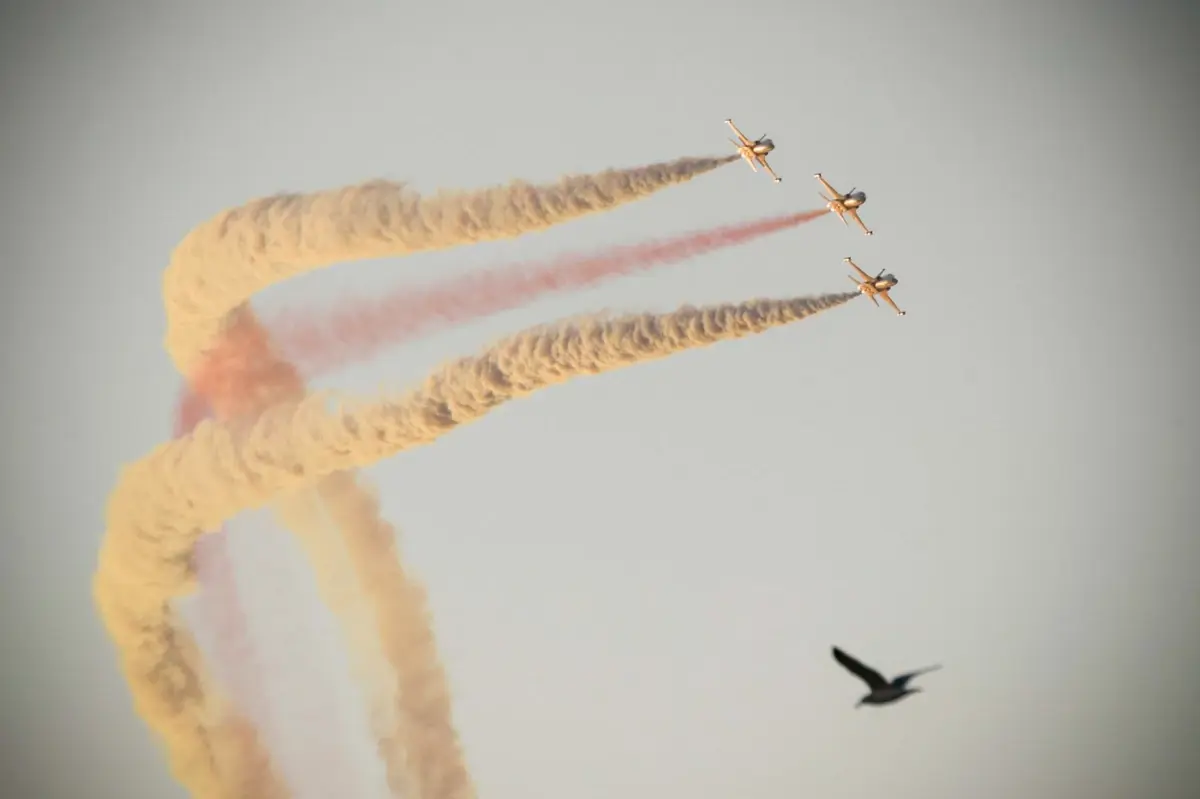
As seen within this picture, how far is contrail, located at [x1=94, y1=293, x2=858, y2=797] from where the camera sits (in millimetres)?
8836

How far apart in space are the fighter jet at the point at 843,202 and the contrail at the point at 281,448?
99 centimetres

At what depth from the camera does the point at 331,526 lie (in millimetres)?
10250

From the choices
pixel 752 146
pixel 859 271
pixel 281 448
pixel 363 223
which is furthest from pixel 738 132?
pixel 281 448

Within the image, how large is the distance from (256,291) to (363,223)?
154cm

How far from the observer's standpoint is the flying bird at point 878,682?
10234 millimetres

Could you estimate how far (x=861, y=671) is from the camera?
1038 cm

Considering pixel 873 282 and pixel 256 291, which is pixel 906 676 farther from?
pixel 256 291

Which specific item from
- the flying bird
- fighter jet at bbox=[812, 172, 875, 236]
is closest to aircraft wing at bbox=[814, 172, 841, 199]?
fighter jet at bbox=[812, 172, 875, 236]

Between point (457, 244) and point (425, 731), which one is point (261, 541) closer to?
point (425, 731)

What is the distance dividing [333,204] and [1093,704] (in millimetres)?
12829

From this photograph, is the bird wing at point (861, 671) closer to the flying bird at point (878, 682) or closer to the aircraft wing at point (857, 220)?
the flying bird at point (878, 682)

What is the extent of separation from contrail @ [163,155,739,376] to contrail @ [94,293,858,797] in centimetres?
134

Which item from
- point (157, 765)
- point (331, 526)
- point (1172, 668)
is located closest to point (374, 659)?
point (331, 526)

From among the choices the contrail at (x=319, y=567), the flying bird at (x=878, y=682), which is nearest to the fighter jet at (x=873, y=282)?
the flying bird at (x=878, y=682)
